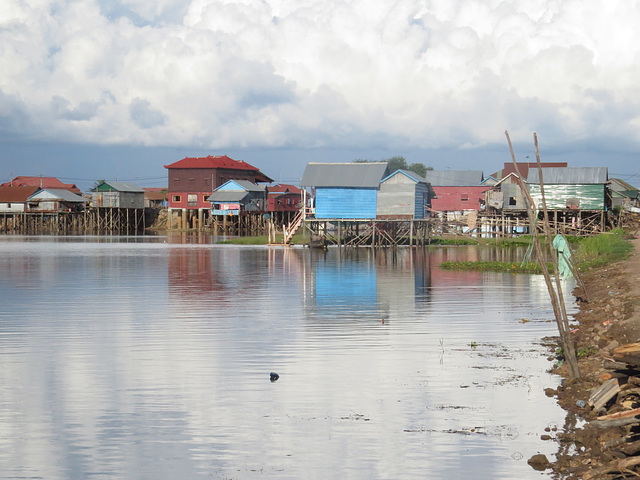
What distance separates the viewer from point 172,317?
22.0 metres

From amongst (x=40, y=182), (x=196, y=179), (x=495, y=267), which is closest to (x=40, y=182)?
(x=40, y=182)

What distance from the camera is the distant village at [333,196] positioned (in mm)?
61375

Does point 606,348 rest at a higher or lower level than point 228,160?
lower

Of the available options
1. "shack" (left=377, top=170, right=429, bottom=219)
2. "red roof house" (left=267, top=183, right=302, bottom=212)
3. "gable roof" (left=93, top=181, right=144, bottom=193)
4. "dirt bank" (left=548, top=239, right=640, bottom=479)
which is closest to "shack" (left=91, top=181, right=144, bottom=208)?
"gable roof" (left=93, top=181, right=144, bottom=193)

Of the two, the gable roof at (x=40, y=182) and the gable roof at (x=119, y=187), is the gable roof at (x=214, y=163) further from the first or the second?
the gable roof at (x=40, y=182)

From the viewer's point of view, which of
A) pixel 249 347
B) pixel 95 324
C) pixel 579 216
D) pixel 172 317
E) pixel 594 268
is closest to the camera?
pixel 249 347

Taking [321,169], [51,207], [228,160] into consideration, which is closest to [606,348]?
[321,169]

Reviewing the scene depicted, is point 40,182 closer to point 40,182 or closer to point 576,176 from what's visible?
point 40,182

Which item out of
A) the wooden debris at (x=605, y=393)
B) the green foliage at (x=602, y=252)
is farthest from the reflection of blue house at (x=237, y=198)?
the wooden debris at (x=605, y=393)

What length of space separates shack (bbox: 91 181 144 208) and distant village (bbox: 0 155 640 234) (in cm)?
13

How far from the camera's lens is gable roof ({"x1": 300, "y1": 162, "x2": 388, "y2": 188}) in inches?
2405

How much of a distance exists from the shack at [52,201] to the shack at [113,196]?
328 cm

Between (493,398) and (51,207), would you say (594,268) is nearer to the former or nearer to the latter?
(493,398)

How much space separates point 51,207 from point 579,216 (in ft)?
241
